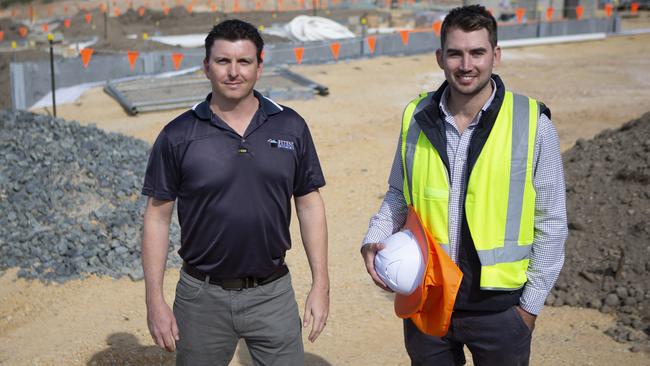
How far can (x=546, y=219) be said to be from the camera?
334 cm

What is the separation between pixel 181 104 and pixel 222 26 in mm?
12348

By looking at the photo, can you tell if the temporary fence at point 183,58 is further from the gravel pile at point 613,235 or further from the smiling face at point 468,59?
the smiling face at point 468,59

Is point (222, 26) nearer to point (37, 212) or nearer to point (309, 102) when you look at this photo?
point (37, 212)

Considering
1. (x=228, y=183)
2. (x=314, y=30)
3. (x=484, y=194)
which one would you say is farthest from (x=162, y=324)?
(x=314, y=30)

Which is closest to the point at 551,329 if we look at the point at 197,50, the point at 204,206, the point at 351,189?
the point at 204,206

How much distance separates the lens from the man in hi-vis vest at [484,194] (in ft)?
10.9

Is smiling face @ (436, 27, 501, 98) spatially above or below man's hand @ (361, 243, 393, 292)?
above

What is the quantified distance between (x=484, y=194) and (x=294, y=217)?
6.49 m

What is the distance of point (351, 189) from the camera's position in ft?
34.7

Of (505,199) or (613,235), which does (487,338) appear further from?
(613,235)

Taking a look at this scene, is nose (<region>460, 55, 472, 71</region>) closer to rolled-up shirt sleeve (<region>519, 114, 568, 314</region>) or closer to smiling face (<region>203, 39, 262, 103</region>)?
rolled-up shirt sleeve (<region>519, 114, 568, 314</region>)

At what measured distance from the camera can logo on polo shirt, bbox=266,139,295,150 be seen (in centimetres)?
361

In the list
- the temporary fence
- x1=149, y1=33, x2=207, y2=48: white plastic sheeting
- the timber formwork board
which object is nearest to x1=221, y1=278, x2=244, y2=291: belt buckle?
the timber formwork board

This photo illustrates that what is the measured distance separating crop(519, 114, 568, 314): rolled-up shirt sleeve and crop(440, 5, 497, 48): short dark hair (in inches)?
16.7
